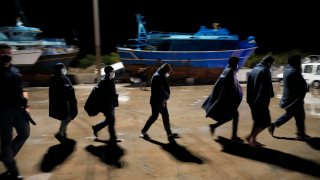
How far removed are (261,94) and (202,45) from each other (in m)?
14.9

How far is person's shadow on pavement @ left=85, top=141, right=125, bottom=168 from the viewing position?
5997 millimetres

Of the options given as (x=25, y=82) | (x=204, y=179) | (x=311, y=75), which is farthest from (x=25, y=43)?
(x=204, y=179)

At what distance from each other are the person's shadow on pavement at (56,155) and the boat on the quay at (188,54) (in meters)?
12.7

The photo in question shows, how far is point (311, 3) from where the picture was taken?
Result: 36281mm

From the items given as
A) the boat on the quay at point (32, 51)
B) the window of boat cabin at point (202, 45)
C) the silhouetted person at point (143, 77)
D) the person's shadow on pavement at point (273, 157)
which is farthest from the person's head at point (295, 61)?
the boat on the quay at point (32, 51)

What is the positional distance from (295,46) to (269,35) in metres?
2.85

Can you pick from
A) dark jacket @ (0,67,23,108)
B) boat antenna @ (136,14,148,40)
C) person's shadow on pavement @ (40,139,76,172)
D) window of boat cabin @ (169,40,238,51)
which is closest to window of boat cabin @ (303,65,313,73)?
window of boat cabin @ (169,40,238,51)

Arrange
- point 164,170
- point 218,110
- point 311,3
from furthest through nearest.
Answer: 1. point 311,3
2. point 218,110
3. point 164,170

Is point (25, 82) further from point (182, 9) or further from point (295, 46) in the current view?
point (295, 46)

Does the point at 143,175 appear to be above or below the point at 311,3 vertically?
below

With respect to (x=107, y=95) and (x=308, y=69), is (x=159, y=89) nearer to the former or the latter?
(x=107, y=95)

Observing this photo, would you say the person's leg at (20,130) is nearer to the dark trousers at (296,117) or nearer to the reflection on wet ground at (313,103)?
the dark trousers at (296,117)

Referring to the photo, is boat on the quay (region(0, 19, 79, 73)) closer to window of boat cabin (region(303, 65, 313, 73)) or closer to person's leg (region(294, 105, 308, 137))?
window of boat cabin (region(303, 65, 313, 73))

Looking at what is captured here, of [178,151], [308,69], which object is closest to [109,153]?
[178,151]
